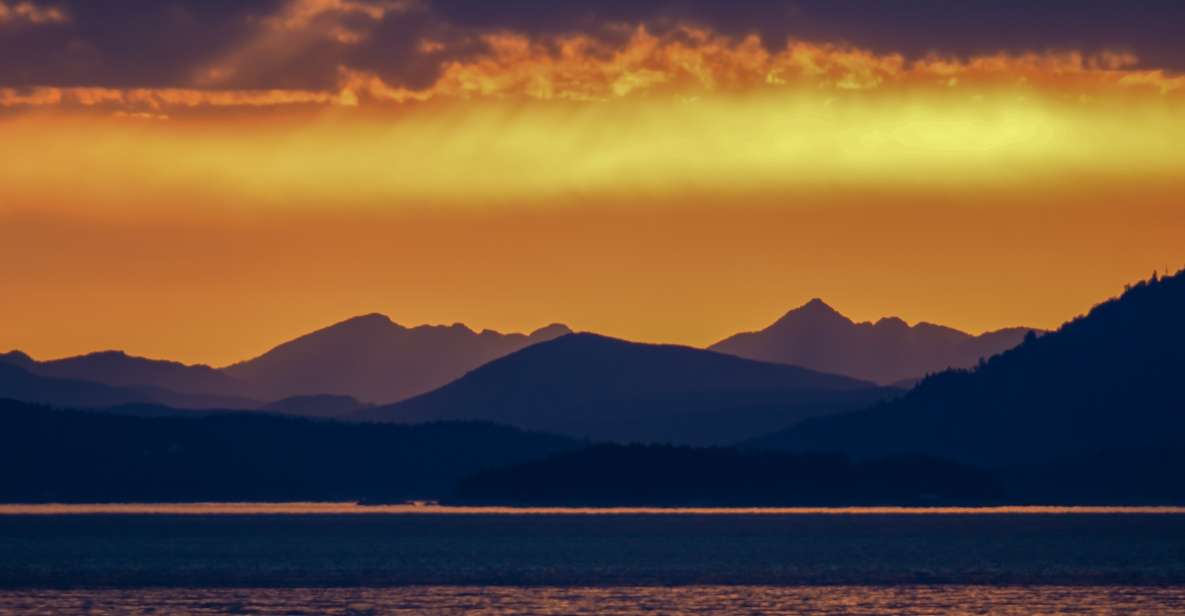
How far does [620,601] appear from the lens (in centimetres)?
14775

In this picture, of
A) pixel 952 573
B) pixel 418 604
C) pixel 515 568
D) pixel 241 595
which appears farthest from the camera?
pixel 515 568

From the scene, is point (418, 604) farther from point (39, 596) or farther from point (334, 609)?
point (39, 596)

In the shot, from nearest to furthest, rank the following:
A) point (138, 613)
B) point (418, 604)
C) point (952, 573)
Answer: point (138, 613) → point (418, 604) → point (952, 573)

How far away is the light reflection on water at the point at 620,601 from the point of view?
137500 millimetres

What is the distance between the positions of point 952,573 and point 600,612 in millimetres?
53976

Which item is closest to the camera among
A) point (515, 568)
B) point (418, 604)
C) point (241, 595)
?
point (418, 604)

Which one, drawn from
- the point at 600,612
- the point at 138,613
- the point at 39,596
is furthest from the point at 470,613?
the point at 39,596

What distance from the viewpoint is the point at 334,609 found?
461ft

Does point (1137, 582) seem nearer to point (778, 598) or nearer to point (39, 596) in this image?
point (778, 598)

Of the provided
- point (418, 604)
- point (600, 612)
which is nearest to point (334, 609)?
point (418, 604)

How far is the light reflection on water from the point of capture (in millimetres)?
137500

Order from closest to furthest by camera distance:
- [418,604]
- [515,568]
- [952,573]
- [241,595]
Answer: [418,604] < [241,595] < [952,573] < [515,568]

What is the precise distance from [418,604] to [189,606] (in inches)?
574

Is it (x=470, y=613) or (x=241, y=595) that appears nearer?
(x=470, y=613)
